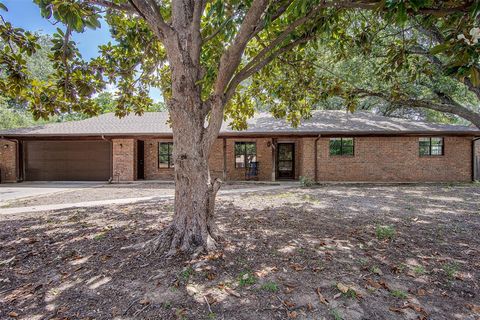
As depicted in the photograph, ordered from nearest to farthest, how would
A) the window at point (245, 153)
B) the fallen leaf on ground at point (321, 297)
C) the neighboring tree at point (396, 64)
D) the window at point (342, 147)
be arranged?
the neighboring tree at point (396, 64) < the fallen leaf on ground at point (321, 297) < the window at point (342, 147) < the window at point (245, 153)

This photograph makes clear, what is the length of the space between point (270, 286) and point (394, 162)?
43.4 ft

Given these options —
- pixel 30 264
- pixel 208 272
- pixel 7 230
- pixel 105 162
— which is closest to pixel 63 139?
pixel 105 162

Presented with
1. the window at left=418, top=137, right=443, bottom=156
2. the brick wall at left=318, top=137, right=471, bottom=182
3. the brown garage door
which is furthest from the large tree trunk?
the window at left=418, top=137, right=443, bottom=156

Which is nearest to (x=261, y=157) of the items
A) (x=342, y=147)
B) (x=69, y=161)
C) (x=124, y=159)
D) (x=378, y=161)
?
(x=342, y=147)

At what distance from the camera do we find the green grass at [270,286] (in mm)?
2818

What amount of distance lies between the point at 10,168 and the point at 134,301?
55.7 feet

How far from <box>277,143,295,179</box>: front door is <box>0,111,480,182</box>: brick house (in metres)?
0.06

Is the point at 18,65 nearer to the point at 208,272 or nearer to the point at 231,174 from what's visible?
the point at 208,272

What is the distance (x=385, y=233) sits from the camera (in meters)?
4.70

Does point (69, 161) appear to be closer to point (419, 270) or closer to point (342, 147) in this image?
point (342, 147)

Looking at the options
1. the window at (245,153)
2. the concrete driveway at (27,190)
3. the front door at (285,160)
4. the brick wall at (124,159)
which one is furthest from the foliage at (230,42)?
the front door at (285,160)

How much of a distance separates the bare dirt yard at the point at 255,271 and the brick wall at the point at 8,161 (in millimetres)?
11890

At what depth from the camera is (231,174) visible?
14.7 m

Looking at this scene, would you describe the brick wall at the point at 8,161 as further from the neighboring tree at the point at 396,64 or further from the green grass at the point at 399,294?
the green grass at the point at 399,294
